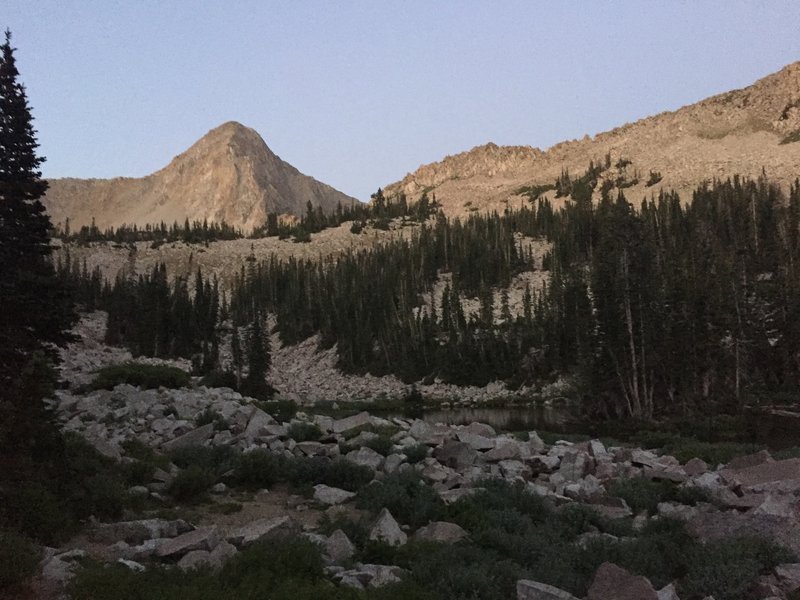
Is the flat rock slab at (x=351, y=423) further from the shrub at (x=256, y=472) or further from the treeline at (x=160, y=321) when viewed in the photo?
the treeline at (x=160, y=321)

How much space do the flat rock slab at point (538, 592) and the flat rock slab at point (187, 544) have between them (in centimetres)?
387

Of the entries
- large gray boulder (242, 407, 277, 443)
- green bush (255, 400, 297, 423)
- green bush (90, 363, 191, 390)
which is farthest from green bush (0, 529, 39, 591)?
green bush (90, 363, 191, 390)

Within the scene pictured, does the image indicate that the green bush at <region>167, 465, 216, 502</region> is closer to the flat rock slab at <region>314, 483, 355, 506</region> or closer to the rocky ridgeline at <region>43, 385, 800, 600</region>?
the rocky ridgeline at <region>43, 385, 800, 600</region>

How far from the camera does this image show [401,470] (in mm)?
12250

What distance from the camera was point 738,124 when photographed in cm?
14500

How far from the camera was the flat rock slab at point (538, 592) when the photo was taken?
245 inches

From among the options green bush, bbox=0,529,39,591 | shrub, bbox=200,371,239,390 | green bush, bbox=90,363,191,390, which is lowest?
shrub, bbox=200,371,239,390

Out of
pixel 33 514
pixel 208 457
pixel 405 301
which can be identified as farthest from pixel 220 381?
pixel 405 301

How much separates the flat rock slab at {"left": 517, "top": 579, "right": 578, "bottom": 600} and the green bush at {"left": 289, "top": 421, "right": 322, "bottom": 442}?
9.47 m

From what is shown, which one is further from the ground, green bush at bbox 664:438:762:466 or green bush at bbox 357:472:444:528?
green bush at bbox 357:472:444:528

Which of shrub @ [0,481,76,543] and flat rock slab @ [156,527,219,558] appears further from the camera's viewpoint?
shrub @ [0,481,76,543]

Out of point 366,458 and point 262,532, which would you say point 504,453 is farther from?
point 262,532

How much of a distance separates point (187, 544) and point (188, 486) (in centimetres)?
375

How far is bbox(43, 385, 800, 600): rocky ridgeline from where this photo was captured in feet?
23.3
